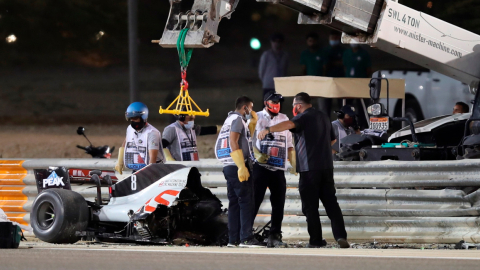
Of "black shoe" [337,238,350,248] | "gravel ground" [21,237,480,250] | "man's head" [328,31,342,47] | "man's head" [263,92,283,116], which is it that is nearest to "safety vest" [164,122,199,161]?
"man's head" [263,92,283,116]

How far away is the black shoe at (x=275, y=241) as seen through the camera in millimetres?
9966

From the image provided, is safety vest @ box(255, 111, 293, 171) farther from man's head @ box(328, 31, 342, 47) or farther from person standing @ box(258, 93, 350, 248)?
man's head @ box(328, 31, 342, 47)

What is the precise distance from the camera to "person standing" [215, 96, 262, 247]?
9703mm

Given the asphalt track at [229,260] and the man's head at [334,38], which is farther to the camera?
the man's head at [334,38]

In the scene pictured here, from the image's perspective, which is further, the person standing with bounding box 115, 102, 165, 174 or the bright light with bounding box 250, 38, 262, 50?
the bright light with bounding box 250, 38, 262, 50

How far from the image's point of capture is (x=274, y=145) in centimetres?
1032

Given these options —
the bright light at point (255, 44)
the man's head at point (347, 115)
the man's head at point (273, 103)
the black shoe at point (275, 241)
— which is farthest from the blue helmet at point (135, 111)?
the bright light at point (255, 44)

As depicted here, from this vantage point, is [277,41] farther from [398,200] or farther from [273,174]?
[398,200]

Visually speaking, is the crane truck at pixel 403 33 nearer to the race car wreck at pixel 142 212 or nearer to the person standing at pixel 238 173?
the person standing at pixel 238 173

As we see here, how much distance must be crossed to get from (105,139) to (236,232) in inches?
A: 432

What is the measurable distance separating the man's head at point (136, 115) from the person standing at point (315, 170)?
2081 mm

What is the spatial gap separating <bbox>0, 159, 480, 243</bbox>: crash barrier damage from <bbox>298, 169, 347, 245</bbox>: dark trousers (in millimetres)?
648

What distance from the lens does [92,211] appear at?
400 inches

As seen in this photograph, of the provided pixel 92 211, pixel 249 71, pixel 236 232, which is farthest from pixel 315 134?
pixel 249 71
